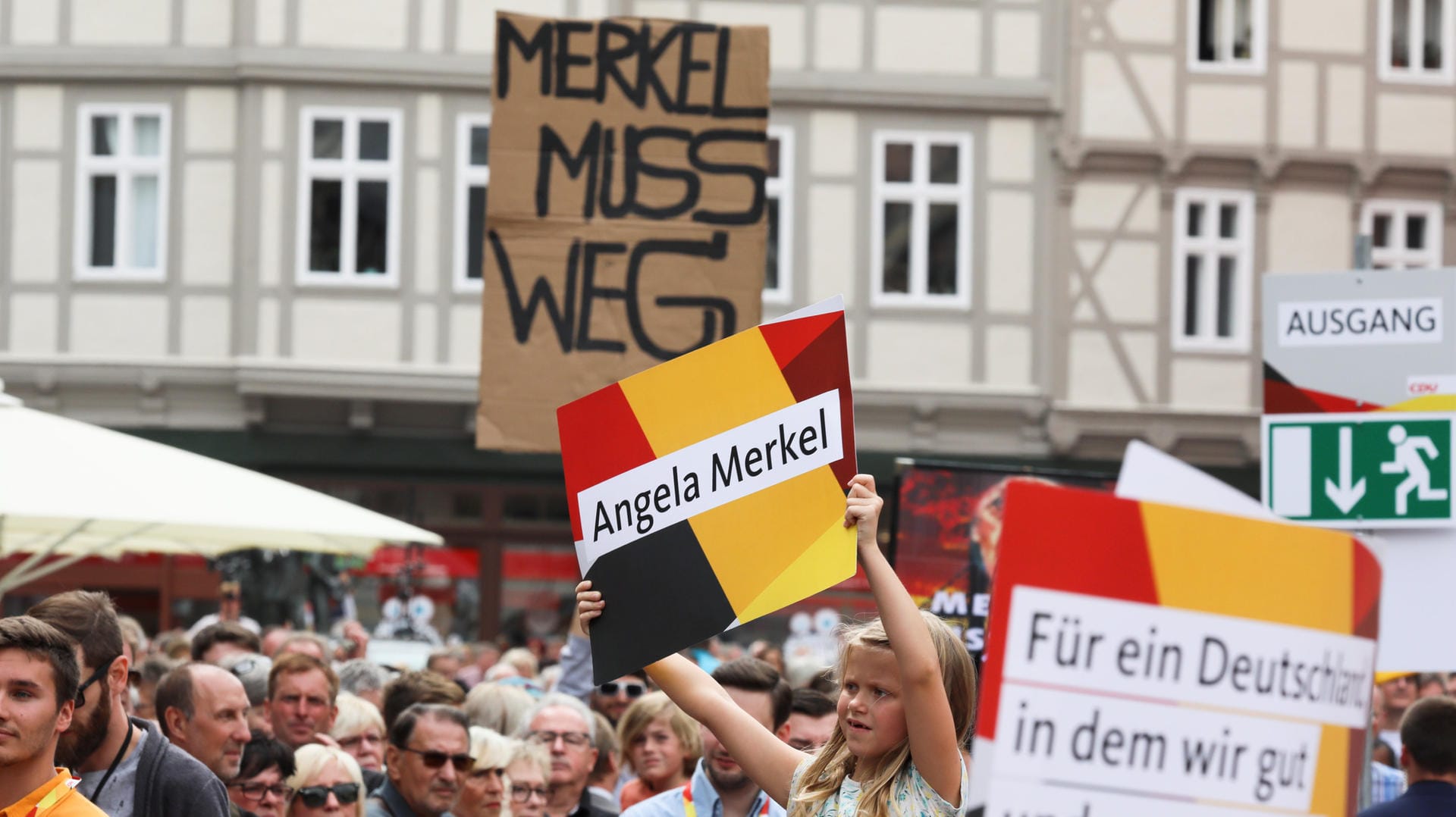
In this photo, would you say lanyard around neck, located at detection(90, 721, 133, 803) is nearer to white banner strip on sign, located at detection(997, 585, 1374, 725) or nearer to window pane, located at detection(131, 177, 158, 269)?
white banner strip on sign, located at detection(997, 585, 1374, 725)

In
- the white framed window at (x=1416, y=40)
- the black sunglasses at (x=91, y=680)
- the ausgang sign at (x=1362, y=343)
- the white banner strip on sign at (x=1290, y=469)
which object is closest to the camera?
the black sunglasses at (x=91, y=680)

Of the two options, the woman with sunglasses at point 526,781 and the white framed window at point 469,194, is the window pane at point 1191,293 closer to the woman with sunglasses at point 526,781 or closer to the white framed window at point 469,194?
the white framed window at point 469,194

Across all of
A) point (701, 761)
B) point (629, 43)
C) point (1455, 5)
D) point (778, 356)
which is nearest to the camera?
point (778, 356)

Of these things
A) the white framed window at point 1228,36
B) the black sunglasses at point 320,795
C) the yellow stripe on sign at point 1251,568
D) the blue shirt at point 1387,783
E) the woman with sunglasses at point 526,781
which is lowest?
the blue shirt at point 1387,783

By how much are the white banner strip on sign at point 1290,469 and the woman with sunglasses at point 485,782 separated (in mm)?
2864

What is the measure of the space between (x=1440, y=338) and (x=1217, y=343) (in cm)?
1458

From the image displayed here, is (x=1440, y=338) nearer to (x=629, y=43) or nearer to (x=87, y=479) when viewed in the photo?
(x=629, y=43)

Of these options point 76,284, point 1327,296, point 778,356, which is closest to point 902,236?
point 76,284

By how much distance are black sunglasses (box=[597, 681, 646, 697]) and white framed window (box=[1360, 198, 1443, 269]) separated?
46.9 feet

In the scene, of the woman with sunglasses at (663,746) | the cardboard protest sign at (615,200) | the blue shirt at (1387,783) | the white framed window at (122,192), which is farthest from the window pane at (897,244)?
the woman with sunglasses at (663,746)

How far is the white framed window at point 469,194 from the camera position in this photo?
66.6 ft

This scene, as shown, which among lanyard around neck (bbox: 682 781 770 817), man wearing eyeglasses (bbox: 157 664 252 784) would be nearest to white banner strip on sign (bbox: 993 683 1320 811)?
lanyard around neck (bbox: 682 781 770 817)

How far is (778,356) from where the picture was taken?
3.87m

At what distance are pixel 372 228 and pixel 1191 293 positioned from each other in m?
9.36
